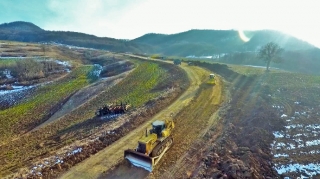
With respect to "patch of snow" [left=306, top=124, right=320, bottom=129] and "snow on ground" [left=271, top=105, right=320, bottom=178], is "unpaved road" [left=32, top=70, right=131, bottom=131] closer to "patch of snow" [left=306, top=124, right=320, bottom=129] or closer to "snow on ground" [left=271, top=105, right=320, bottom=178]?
"snow on ground" [left=271, top=105, right=320, bottom=178]

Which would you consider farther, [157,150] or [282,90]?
[282,90]

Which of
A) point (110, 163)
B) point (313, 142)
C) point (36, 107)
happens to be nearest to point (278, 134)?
point (313, 142)

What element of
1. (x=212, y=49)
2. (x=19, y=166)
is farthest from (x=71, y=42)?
(x=19, y=166)

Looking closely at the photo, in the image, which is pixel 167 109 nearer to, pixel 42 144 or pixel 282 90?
pixel 42 144

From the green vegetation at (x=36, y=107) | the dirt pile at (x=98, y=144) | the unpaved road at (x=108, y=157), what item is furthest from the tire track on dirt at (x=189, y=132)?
the green vegetation at (x=36, y=107)

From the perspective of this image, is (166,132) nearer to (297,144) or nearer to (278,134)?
(278,134)

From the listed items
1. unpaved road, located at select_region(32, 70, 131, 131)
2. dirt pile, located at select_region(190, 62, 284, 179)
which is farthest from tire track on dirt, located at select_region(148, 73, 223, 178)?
unpaved road, located at select_region(32, 70, 131, 131)

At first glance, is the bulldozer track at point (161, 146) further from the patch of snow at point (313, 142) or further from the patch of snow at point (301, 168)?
the patch of snow at point (313, 142)

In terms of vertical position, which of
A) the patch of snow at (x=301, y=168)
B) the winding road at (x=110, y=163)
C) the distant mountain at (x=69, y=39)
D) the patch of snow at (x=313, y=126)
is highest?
the distant mountain at (x=69, y=39)
